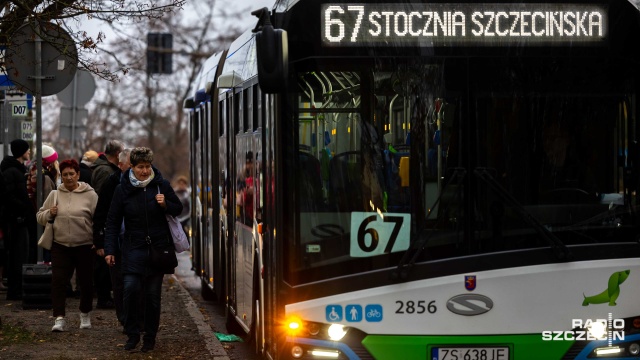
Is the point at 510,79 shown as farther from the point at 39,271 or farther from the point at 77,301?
the point at 77,301

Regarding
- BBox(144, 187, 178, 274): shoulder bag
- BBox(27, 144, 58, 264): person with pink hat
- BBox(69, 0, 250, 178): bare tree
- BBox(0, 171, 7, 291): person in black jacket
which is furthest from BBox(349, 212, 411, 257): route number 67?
BBox(69, 0, 250, 178): bare tree

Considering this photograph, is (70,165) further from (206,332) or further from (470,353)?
(470,353)

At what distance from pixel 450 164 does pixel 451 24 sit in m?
0.83

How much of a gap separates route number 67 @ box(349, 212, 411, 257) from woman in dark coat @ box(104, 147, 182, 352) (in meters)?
3.76

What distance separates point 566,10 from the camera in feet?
26.8

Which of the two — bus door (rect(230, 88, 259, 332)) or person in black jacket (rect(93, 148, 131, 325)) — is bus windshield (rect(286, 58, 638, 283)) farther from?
person in black jacket (rect(93, 148, 131, 325))

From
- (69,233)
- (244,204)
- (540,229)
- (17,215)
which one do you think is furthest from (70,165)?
(540,229)

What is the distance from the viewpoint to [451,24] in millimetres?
8125

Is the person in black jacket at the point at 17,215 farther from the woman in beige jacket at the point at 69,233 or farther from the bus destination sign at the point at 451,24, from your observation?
the bus destination sign at the point at 451,24

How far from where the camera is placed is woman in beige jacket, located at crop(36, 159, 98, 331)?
1307cm

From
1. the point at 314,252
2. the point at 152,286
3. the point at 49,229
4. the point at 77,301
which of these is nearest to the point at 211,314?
the point at 77,301

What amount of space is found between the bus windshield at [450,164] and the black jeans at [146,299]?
12.6 ft

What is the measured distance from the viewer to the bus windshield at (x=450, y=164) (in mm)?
8016

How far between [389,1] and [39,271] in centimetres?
824
